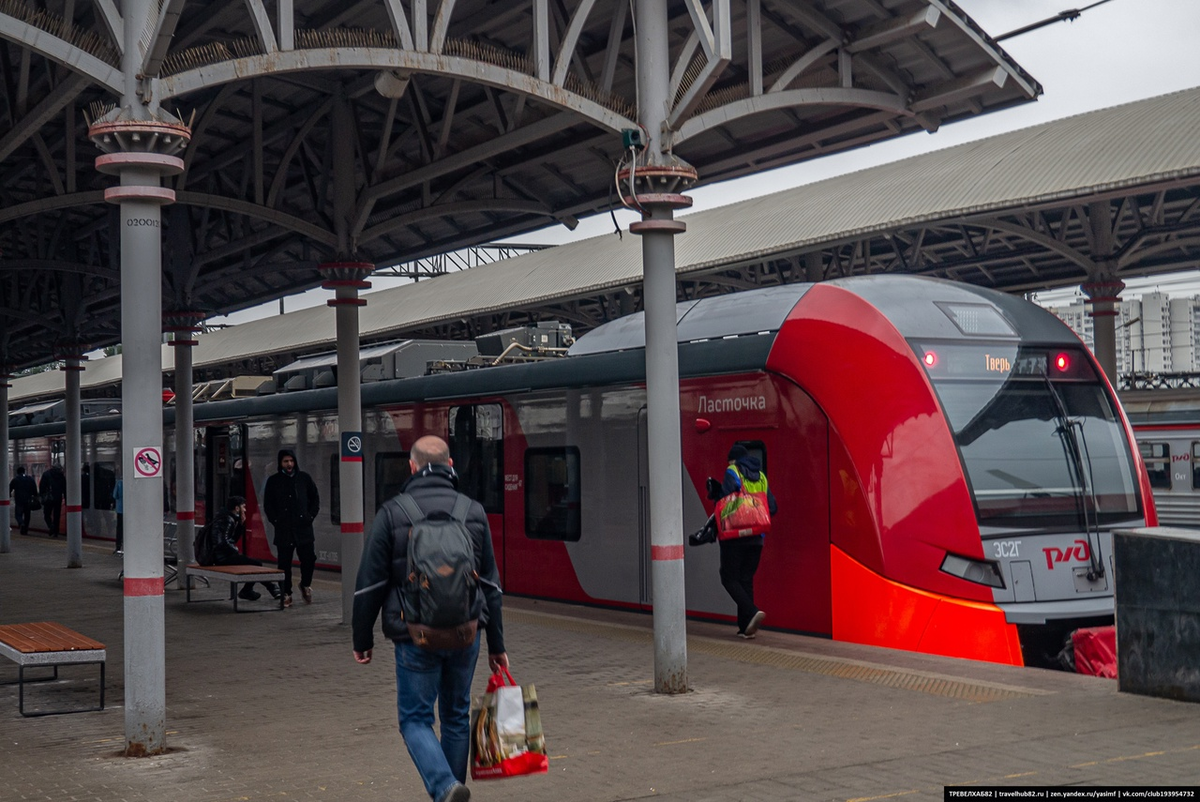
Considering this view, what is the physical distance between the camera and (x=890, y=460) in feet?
32.8

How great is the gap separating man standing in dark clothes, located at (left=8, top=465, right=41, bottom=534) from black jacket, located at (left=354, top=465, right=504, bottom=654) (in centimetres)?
3023

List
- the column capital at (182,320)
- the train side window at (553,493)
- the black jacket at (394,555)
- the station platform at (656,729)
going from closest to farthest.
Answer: the black jacket at (394,555), the station platform at (656,729), the train side window at (553,493), the column capital at (182,320)

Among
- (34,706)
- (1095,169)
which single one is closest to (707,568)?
(34,706)

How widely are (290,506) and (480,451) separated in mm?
2239

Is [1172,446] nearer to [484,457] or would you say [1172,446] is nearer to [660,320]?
[484,457]

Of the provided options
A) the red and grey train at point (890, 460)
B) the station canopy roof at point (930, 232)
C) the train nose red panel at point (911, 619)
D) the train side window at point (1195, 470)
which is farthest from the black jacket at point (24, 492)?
the train nose red panel at point (911, 619)

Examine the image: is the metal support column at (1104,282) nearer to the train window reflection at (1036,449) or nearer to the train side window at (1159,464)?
the train side window at (1159,464)

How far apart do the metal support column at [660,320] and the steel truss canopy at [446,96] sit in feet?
0.62

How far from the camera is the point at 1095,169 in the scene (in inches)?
701

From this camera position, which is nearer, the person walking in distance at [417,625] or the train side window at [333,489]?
the person walking in distance at [417,625]

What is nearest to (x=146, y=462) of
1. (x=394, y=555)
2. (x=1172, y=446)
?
(x=394, y=555)

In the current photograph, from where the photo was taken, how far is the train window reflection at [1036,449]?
32.2 feet

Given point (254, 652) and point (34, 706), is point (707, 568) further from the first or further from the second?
point (34, 706)

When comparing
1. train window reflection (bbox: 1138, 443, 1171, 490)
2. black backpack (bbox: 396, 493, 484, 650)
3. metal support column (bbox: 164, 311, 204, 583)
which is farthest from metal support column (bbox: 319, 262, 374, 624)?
train window reflection (bbox: 1138, 443, 1171, 490)
